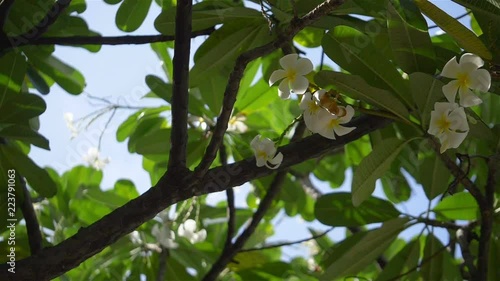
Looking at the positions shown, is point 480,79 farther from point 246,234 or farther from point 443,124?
point 246,234

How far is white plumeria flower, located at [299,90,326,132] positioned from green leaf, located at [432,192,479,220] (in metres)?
0.57

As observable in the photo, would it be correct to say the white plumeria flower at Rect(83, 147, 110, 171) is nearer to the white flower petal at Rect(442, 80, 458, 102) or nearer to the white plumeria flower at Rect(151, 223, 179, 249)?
the white plumeria flower at Rect(151, 223, 179, 249)

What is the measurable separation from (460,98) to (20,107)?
0.78m

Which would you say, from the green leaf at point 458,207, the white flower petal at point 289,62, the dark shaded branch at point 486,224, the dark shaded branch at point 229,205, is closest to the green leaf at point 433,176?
the green leaf at point 458,207

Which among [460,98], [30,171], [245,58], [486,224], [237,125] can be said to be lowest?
[486,224]

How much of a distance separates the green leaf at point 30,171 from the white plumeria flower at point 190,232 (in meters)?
0.32

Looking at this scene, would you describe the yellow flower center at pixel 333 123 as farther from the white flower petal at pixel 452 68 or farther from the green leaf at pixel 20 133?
the green leaf at pixel 20 133

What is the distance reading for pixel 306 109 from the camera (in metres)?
0.92

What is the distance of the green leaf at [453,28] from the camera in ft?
2.85

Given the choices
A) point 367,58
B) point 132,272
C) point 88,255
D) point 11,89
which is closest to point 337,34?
point 367,58

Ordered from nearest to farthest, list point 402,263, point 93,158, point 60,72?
point 402,263, point 60,72, point 93,158

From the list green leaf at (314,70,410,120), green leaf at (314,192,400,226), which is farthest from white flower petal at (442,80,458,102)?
green leaf at (314,192,400,226)

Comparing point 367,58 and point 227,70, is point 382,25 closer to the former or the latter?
point 367,58

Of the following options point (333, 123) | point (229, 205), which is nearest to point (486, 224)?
point (333, 123)
